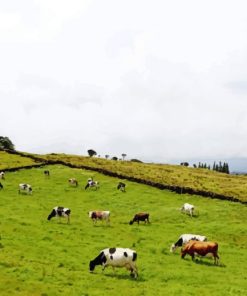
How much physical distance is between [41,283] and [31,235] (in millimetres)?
14404

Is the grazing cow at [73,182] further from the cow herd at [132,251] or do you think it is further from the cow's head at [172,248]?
the cow's head at [172,248]

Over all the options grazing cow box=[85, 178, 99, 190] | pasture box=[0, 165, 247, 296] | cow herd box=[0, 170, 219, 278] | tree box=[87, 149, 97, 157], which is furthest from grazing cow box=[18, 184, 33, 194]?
tree box=[87, 149, 97, 157]

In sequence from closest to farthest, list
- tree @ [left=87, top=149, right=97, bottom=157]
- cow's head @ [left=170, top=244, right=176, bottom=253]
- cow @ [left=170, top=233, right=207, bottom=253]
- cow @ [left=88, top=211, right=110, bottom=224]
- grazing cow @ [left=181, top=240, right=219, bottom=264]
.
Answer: grazing cow @ [left=181, top=240, right=219, bottom=264] → cow's head @ [left=170, top=244, right=176, bottom=253] → cow @ [left=170, top=233, right=207, bottom=253] → cow @ [left=88, top=211, right=110, bottom=224] → tree @ [left=87, top=149, right=97, bottom=157]

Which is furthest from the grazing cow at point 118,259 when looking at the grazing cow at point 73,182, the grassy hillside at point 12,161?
the grassy hillside at point 12,161

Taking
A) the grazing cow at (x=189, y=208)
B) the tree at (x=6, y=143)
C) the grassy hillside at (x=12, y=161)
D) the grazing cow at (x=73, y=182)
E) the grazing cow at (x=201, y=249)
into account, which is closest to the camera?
Answer: the grazing cow at (x=201, y=249)

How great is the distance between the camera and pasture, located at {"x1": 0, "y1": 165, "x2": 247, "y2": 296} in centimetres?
3030

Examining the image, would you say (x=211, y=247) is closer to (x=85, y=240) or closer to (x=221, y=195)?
(x=85, y=240)

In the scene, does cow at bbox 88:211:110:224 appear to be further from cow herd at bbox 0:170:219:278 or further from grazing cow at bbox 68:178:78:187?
grazing cow at bbox 68:178:78:187

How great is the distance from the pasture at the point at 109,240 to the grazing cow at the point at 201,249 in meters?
0.67

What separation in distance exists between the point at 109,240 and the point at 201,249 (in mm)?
9183

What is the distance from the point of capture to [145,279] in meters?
32.2

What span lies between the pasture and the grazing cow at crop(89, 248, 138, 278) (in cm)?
66

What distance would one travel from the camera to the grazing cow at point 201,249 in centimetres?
3878

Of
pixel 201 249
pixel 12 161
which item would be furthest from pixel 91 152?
pixel 201 249
